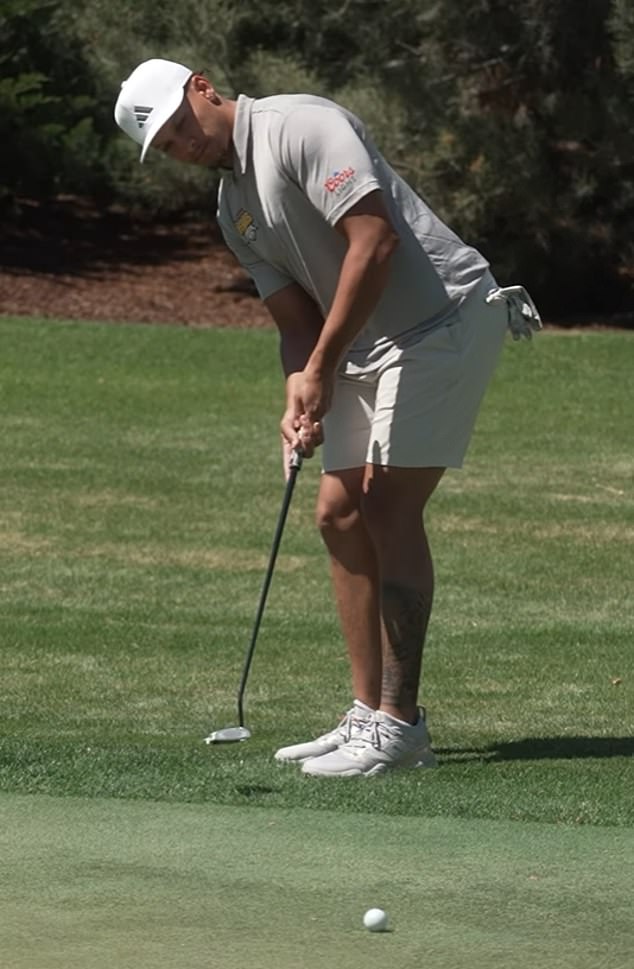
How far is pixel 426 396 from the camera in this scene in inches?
200

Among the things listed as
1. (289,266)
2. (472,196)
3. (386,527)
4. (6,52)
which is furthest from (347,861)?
(6,52)

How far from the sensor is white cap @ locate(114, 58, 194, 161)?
4.87 m

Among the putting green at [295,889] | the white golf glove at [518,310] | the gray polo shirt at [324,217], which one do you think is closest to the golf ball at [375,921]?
the putting green at [295,889]

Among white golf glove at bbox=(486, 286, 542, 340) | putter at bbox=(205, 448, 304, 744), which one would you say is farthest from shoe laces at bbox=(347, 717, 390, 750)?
white golf glove at bbox=(486, 286, 542, 340)

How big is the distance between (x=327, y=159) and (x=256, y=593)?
4.33m

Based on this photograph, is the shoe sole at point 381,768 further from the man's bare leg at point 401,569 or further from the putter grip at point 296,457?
the putter grip at point 296,457

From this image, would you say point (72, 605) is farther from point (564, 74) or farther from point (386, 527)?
point (564, 74)

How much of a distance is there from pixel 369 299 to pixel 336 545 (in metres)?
0.75

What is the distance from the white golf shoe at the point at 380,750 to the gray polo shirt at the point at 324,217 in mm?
958

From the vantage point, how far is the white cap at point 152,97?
192 inches

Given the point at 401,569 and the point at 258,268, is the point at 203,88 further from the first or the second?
the point at 401,569

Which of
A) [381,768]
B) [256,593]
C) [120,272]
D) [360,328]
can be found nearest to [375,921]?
[381,768]

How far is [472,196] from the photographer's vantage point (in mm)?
18703

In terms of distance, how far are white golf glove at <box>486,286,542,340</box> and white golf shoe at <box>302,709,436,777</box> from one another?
1.07 metres
